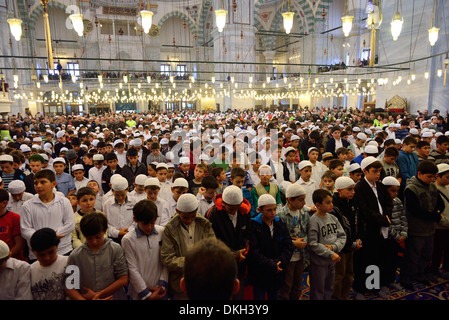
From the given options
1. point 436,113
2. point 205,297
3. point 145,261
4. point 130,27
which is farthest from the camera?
point 130,27

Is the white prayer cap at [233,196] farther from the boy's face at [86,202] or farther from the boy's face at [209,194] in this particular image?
the boy's face at [86,202]

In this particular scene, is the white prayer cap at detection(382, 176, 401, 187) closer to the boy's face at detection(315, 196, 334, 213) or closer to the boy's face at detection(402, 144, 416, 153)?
the boy's face at detection(315, 196, 334, 213)

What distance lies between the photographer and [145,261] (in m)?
2.38

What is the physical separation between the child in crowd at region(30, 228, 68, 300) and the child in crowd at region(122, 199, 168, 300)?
0.47m

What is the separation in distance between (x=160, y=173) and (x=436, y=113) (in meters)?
13.0

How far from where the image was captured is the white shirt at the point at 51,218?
2.72 meters

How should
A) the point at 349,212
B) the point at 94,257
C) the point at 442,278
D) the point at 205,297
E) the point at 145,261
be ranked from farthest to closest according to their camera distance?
the point at 442,278
the point at 349,212
the point at 145,261
the point at 94,257
the point at 205,297

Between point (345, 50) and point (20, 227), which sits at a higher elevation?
point (345, 50)

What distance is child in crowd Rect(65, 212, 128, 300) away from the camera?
2115 millimetres

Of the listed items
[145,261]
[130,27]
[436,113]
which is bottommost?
[145,261]

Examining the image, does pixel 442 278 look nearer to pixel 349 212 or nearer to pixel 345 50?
pixel 349 212

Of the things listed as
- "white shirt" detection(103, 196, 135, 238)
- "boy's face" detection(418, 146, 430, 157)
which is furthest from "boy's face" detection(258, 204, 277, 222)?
"boy's face" detection(418, 146, 430, 157)
